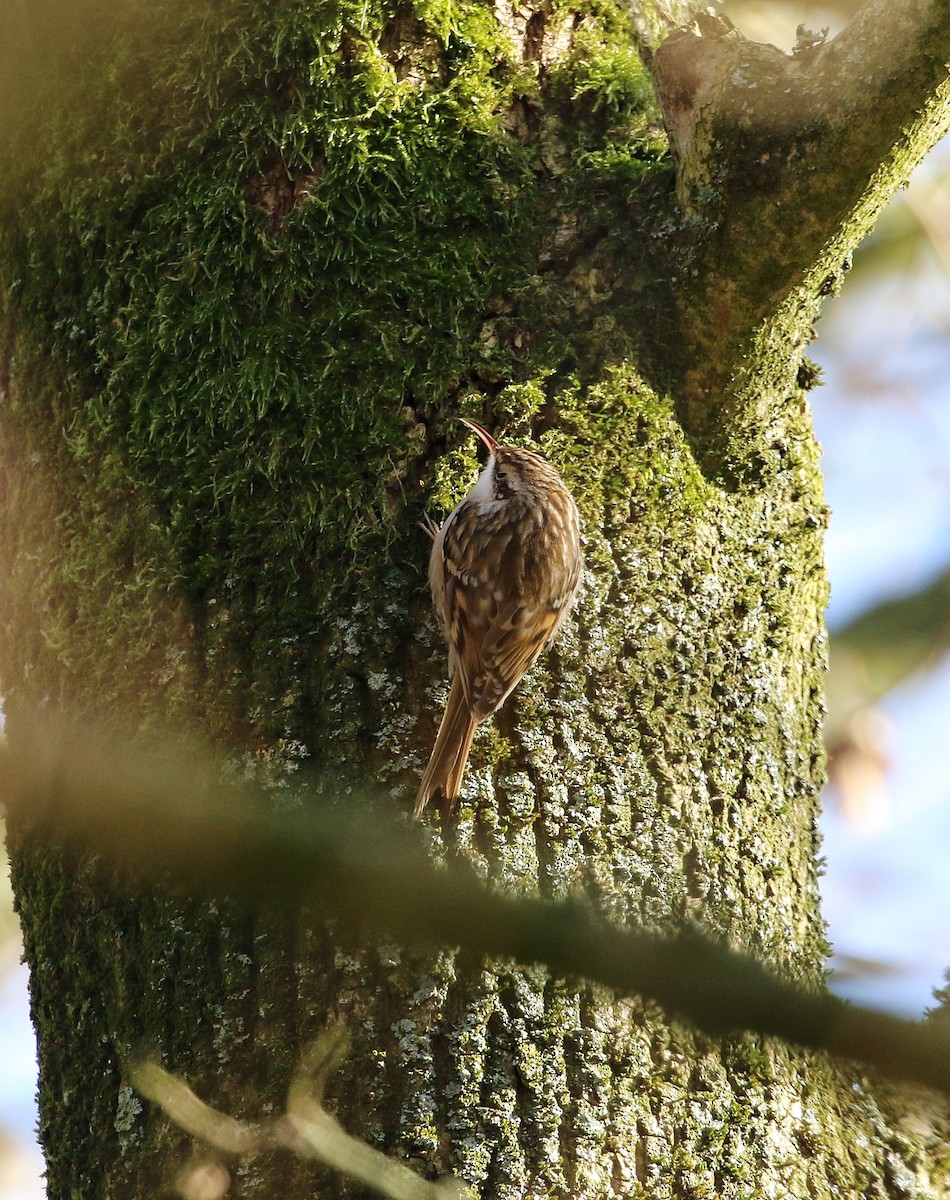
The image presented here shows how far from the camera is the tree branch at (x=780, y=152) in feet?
6.28

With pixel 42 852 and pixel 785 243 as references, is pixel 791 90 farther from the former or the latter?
pixel 42 852

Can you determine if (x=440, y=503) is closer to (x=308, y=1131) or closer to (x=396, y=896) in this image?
(x=308, y=1131)

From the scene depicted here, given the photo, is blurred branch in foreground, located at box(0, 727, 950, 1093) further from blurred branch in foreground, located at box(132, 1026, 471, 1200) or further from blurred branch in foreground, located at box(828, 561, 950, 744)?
blurred branch in foreground, located at box(828, 561, 950, 744)

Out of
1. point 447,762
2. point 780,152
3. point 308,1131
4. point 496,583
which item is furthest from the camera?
point 496,583

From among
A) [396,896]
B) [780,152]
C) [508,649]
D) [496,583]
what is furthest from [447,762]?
[780,152]

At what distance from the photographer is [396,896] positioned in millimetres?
917

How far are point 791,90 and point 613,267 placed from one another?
405 millimetres

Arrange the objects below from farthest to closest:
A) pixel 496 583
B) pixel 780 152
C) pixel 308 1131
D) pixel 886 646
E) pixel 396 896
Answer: pixel 886 646 → pixel 496 583 → pixel 780 152 → pixel 308 1131 → pixel 396 896

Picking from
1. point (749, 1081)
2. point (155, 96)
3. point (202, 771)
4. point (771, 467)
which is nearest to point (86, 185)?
point (155, 96)

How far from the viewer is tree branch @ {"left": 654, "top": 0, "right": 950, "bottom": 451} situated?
1.92m

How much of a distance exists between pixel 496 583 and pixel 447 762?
0.80 m

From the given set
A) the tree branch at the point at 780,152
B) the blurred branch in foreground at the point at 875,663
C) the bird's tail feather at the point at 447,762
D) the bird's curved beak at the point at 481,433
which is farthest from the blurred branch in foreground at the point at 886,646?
the bird's tail feather at the point at 447,762

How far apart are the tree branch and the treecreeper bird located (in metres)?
0.33

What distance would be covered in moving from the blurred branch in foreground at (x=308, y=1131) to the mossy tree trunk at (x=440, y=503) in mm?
49
